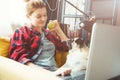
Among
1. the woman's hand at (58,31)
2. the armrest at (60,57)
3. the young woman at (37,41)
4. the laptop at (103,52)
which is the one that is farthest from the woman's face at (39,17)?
the laptop at (103,52)

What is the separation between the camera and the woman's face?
176cm

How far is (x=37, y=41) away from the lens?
178 cm

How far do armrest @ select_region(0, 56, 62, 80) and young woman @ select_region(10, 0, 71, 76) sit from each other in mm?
45

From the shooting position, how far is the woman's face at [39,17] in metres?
1.76

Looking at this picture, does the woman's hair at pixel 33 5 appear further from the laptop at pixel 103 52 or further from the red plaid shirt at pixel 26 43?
the laptop at pixel 103 52

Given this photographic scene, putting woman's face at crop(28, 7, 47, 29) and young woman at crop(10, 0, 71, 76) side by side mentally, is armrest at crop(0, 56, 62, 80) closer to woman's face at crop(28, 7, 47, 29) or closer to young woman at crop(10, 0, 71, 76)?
young woman at crop(10, 0, 71, 76)

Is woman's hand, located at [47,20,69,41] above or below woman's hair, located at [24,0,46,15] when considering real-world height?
below

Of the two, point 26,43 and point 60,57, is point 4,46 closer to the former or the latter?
point 26,43

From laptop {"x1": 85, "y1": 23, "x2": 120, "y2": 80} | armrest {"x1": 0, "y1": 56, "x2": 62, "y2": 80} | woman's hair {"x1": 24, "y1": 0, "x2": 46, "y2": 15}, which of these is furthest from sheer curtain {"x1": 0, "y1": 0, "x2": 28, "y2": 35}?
laptop {"x1": 85, "y1": 23, "x2": 120, "y2": 80}

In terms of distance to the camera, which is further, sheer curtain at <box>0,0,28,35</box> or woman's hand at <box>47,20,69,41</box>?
sheer curtain at <box>0,0,28,35</box>

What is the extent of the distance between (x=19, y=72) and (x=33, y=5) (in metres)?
0.68

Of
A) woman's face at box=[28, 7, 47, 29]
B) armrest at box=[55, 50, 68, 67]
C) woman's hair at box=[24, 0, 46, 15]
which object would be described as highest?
woman's hair at box=[24, 0, 46, 15]

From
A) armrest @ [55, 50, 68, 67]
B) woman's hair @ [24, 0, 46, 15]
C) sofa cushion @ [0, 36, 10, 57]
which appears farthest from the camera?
sofa cushion @ [0, 36, 10, 57]

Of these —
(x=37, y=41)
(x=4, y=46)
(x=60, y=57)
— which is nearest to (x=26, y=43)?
(x=37, y=41)
